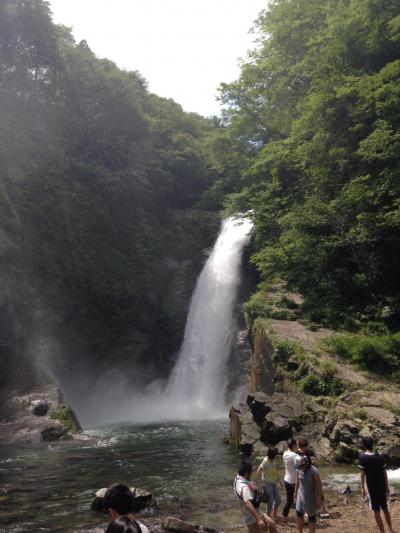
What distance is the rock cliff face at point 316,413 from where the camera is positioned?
12.0 meters

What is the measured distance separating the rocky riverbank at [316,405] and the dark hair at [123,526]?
9606 millimetres

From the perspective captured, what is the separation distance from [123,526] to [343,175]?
2153cm

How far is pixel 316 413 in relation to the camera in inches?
544

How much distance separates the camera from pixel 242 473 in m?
6.43

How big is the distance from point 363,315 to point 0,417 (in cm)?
1695

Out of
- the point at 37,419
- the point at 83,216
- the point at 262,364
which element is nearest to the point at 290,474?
the point at 262,364

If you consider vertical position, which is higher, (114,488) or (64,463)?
(114,488)

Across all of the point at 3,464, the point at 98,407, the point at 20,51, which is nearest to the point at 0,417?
the point at 3,464

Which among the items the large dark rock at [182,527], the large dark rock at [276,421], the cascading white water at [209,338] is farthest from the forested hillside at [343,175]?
the large dark rock at [182,527]

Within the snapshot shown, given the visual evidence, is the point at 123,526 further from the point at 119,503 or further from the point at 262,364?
the point at 262,364

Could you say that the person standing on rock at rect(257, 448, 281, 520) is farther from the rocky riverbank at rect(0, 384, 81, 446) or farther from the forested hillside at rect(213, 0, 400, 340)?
the rocky riverbank at rect(0, 384, 81, 446)

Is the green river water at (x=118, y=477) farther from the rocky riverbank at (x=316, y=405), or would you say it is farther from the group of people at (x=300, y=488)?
the group of people at (x=300, y=488)

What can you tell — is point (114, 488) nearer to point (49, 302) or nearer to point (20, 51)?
point (49, 302)

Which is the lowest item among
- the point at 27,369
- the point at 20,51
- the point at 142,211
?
the point at 27,369
